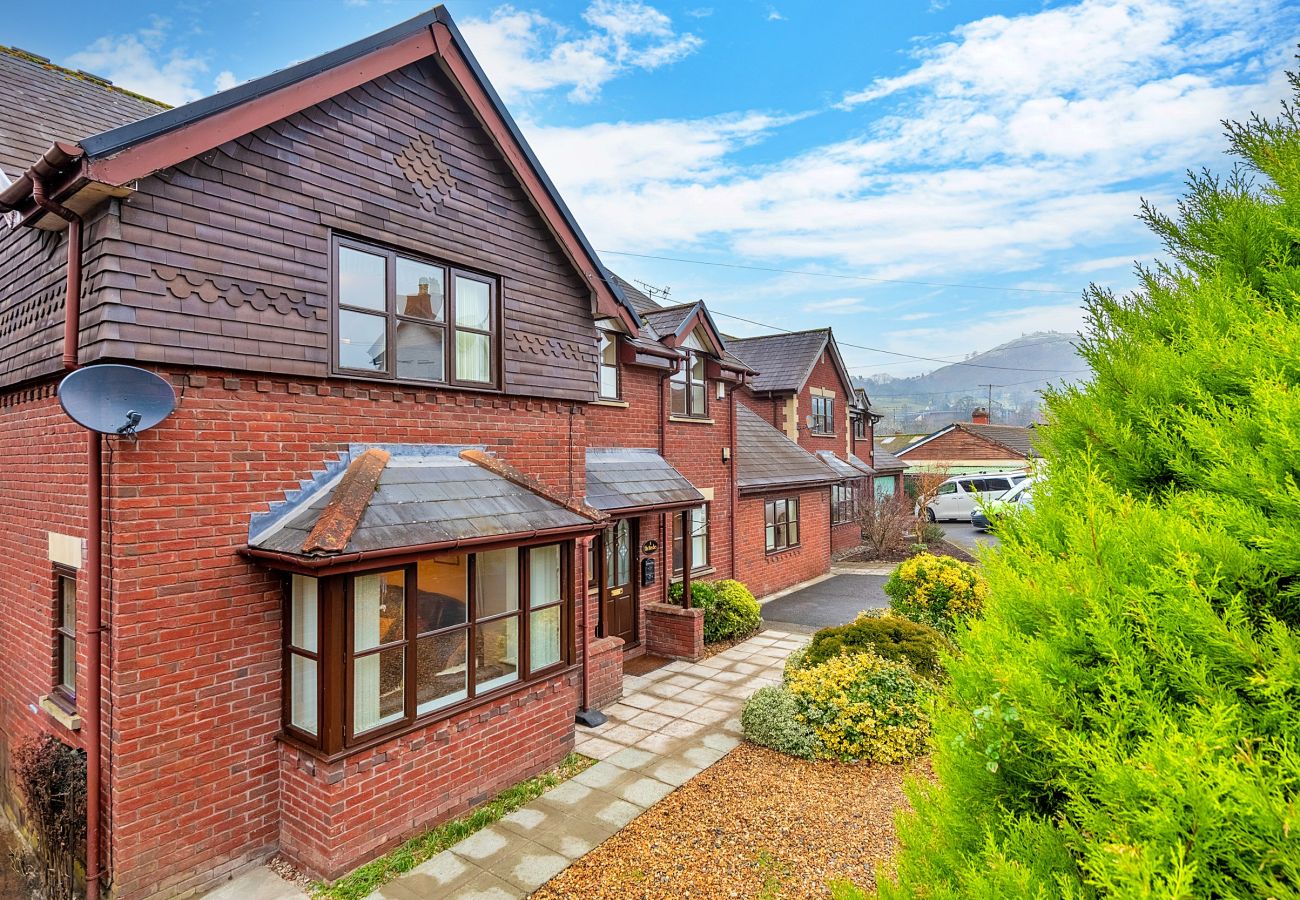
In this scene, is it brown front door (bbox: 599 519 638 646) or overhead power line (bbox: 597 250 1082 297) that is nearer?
brown front door (bbox: 599 519 638 646)

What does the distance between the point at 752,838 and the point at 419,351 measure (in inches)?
237

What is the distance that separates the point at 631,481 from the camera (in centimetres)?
1096

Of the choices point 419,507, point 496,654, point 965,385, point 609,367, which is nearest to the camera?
point 419,507

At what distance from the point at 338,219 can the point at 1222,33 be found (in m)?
7.25

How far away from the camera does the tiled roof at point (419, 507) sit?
5.53 metres

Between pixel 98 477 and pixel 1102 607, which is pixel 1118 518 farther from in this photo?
pixel 98 477

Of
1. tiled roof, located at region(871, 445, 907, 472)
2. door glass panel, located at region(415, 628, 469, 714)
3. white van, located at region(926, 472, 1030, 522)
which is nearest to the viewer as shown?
door glass panel, located at region(415, 628, 469, 714)

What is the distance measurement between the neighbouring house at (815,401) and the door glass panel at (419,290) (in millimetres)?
15298

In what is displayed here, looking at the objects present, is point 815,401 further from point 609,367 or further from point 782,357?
point 609,367

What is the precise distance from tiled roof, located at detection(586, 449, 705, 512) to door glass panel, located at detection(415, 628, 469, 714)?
351 centimetres

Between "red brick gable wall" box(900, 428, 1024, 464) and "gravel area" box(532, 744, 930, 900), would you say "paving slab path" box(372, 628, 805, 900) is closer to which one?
"gravel area" box(532, 744, 930, 900)

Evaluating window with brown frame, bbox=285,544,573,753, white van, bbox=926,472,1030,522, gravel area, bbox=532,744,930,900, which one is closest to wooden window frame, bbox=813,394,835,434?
white van, bbox=926,472,1030,522

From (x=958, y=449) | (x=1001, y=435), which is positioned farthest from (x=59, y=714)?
(x=1001, y=435)

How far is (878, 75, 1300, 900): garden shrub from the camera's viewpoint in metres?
1.31
